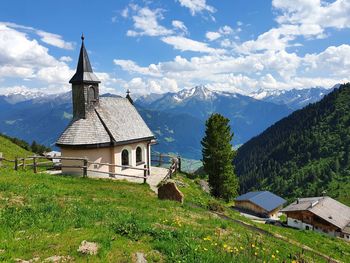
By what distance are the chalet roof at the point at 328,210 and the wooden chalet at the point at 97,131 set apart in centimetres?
6822

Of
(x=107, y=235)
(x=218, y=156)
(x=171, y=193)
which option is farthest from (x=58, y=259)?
(x=218, y=156)

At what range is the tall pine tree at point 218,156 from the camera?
1786 inches

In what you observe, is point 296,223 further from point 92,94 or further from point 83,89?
point 83,89

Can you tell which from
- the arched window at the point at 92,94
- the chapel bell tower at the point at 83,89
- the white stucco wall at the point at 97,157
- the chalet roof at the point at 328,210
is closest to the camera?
the white stucco wall at the point at 97,157

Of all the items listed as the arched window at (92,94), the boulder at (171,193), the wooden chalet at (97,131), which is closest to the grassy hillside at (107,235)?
the boulder at (171,193)

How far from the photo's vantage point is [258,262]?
10.7 m

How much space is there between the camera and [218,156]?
45.2 m

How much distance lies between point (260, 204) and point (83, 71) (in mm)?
92432

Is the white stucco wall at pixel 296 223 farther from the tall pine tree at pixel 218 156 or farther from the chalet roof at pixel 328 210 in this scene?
the tall pine tree at pixel 218 156

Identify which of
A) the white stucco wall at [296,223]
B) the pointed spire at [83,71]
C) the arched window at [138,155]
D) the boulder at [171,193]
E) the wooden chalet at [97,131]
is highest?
the pointed spire at [83,71]

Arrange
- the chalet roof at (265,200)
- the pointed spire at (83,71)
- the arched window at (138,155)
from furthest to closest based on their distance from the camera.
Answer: the chalet roof at (265,200) < the arched window at (138,155) < the pointed spire at (83,71)

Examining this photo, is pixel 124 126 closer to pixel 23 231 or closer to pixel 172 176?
pixel 172 176

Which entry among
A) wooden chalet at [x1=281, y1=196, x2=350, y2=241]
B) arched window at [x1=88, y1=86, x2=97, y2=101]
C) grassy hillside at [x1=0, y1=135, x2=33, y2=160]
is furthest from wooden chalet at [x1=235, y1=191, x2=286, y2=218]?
arched window at [x1=88, y1=86, x2=97, y2=101]

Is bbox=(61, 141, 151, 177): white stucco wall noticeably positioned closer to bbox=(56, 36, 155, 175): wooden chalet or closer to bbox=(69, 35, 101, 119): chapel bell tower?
bbox=(56, 36, 155, 175): wooden chalet
